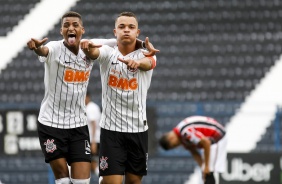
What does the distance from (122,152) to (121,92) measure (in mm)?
553

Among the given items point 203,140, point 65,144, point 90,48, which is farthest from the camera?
point 203,140

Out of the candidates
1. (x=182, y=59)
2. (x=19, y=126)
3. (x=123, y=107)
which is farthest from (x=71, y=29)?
(x=182, y=59)

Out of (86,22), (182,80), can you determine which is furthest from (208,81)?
(86,22)

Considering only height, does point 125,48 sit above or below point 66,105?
above

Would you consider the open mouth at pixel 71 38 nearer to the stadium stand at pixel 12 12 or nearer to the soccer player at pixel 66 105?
the soccer player at pixel 66 105

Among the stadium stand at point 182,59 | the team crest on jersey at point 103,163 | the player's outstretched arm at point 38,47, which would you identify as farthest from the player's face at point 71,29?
the stadium stand at point 182,59

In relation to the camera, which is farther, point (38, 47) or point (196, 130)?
point (196, 130)

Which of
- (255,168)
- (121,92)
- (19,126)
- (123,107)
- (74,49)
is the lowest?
(255,168)

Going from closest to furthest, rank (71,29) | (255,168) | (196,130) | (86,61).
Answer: (71,29), (86,61), (196,130), (255,168)

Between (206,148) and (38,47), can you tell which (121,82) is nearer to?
(38,47)

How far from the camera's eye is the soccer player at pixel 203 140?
970 centimetres

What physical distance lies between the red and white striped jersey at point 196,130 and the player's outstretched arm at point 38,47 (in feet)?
9.91

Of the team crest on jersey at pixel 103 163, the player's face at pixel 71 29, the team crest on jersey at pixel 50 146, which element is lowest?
the team crest on jersey at pixel 103 163

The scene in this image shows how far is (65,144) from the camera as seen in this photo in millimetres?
7406
